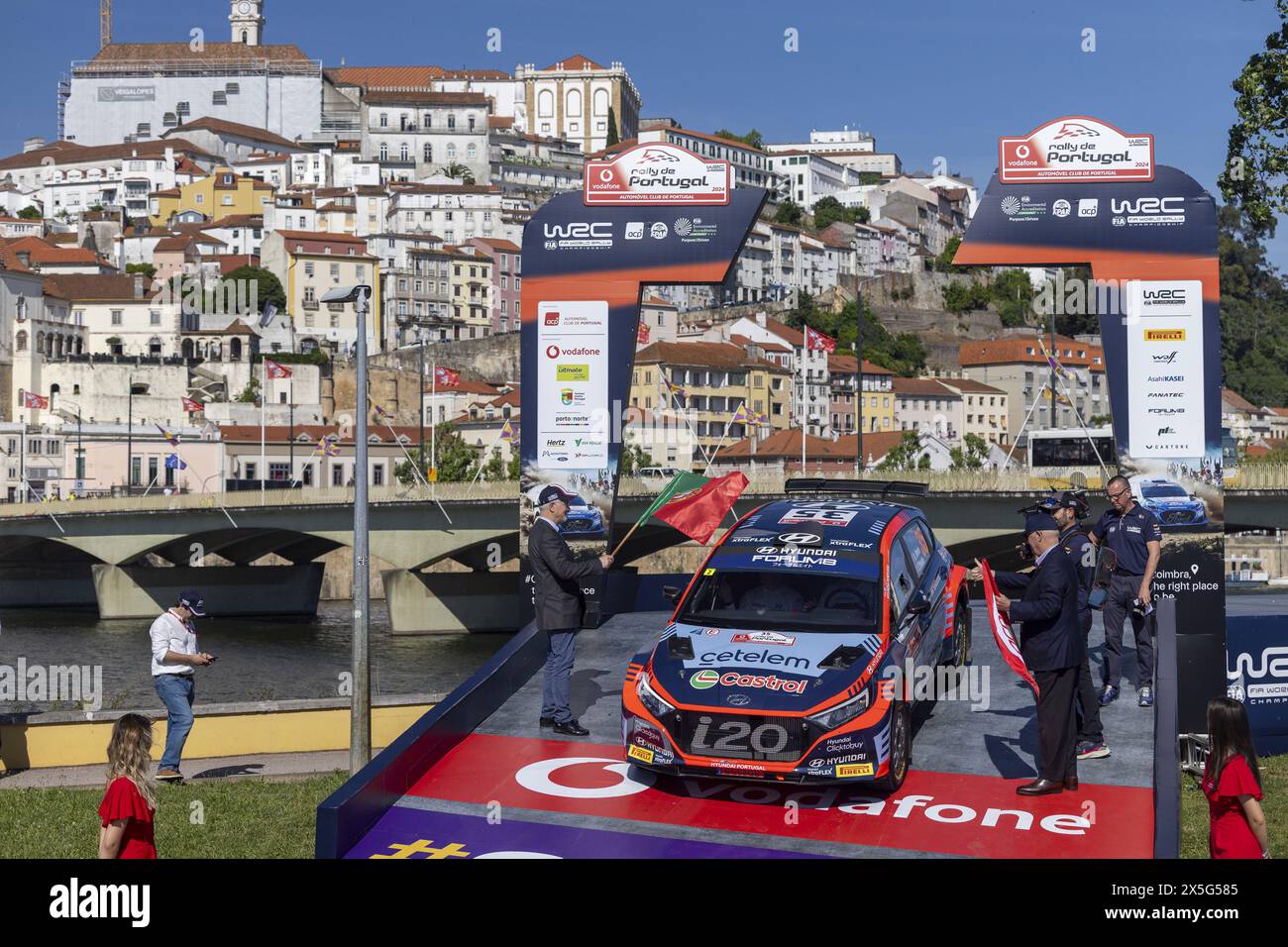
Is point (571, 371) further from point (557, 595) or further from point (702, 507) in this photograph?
point (557, 595)

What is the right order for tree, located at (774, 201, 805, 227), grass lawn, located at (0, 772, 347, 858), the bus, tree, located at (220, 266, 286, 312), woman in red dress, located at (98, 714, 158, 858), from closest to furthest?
woman in red dress, located at (98, 714, 158, 858) → grass lawn, located at (0, 772, 347, 858) → the bus → tree, located at (220, 266, 286, 312) → tree, located at (774, 201, 805, 227)

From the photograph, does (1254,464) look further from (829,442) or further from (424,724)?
(829,442)

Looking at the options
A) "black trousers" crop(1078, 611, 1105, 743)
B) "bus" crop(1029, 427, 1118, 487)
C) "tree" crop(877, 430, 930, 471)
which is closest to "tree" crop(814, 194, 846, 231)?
"tree" crop(877, 430, 930, 471)

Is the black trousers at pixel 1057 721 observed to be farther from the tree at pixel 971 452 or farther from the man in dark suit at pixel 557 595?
the tree at pixel 971 452

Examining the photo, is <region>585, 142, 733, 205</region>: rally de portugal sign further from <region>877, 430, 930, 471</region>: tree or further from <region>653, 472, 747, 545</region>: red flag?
<region>877, 430, 930, 471</region>: tree

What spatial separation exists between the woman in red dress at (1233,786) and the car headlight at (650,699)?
369cm

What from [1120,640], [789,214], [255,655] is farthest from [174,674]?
[789,214]

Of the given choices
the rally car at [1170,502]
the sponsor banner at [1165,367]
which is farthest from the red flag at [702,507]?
the sponsor banner at [1165,367]

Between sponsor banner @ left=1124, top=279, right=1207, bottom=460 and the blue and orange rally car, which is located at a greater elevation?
sponsor banner @ left=1124, top=279, right=1207, bottom=460

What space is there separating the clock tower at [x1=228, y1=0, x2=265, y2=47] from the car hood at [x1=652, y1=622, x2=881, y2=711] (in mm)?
189120

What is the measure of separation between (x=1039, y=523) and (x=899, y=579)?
1.24 meters

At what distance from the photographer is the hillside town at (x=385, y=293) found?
9512cm

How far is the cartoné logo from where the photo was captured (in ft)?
63.1

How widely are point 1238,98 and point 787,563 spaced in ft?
45.4
